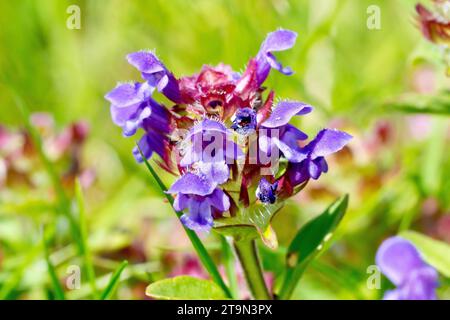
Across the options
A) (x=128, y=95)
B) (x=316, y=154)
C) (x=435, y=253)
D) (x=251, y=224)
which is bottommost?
(x=435, y=253)

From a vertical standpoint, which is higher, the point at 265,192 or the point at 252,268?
the point at 265,192

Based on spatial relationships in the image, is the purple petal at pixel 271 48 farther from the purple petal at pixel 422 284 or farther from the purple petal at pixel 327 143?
the purple petal at pixel 422 284

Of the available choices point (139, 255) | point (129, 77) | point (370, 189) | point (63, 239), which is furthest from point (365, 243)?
point (129, 77)

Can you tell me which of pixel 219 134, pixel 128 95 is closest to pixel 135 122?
pixel 128 95

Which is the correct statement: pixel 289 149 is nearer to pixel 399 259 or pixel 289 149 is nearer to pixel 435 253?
pixel 399 259
